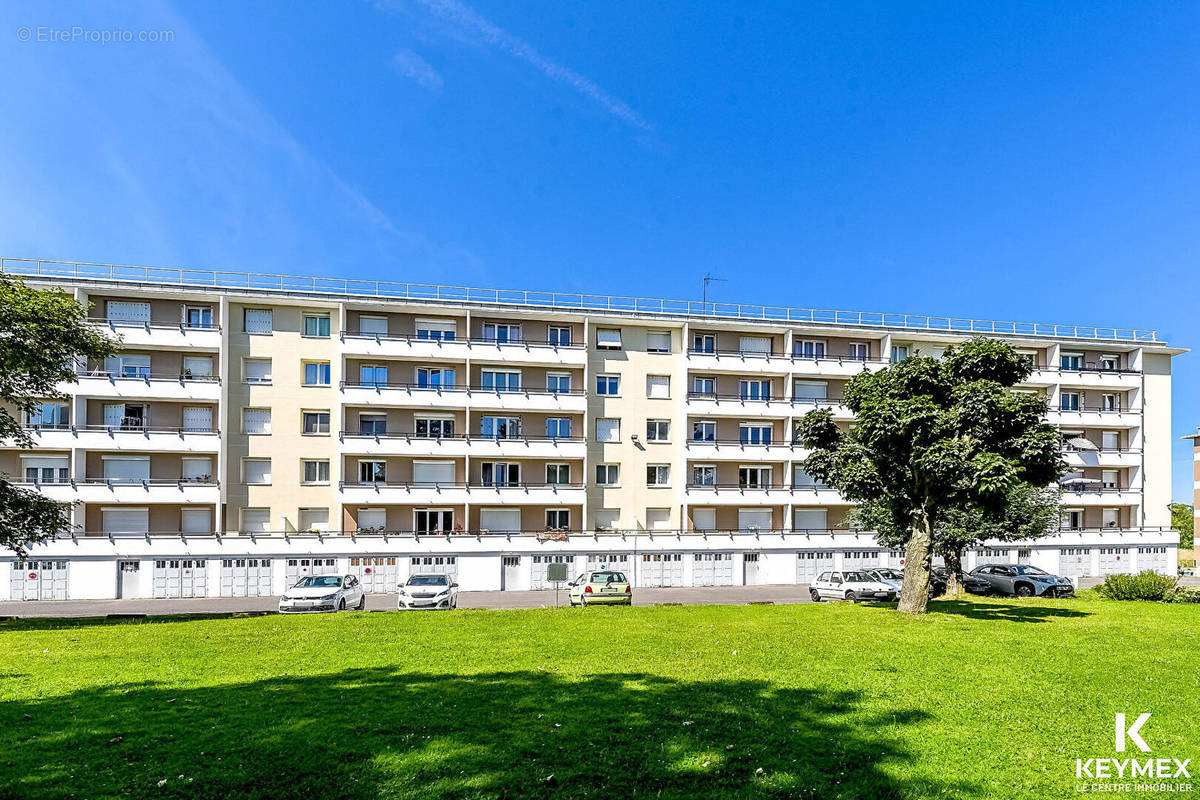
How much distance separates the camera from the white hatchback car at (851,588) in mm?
30828

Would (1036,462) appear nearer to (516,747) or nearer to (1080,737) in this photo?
(1080,737)

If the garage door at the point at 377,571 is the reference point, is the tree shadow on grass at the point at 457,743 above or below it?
above

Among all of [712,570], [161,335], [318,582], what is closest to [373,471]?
[318,582]

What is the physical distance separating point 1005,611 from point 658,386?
24306 millimetres

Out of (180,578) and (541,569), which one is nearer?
(180,578)

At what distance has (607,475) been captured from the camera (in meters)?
44.4

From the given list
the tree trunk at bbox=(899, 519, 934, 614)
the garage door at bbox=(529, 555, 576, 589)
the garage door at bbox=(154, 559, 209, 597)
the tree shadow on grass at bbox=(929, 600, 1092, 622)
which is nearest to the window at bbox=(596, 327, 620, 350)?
the garage door at bbox=(529, 555, 576, 589)

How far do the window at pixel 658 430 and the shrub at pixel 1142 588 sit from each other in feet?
78.2

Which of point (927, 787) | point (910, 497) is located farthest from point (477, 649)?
point (910, 497)

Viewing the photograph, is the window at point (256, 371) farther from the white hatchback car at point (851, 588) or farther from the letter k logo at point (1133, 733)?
the letter k logo at point (1133, 733)

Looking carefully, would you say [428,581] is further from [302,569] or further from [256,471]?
[256,471]

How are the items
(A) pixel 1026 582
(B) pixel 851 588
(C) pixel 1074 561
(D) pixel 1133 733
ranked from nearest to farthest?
(D) pixel 1133 733
(B) pixel 851 588
(A) pixel 1026 582
(C) pixel 1074 561

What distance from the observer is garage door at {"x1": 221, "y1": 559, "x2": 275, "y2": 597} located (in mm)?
37125

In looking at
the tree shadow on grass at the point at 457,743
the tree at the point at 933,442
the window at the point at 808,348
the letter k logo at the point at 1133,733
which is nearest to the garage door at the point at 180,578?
the tree shadow on grass at the point at 457,743
